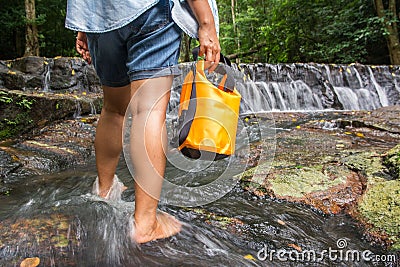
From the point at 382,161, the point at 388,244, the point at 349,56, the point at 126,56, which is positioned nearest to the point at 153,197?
the point at 126,56

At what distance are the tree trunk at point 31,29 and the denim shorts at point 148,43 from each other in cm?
895

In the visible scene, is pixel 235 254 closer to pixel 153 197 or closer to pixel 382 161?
pixel 153 197

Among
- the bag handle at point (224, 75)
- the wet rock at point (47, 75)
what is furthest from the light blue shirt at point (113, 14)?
the wet rock at point (47, 75)

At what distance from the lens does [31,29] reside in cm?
933

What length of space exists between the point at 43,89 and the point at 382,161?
7115 millimetres

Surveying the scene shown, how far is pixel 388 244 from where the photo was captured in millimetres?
1729

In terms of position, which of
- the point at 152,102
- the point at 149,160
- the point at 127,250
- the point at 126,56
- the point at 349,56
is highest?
the point at 349,56

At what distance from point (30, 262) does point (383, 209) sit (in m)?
1.94

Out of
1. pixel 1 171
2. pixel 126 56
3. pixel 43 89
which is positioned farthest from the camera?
pixel 43 89

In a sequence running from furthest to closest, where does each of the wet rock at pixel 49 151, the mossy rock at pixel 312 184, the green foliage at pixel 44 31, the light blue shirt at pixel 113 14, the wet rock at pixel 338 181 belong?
the green foliage at pixel 44 31
the wet rock at pixel 49 151
the mossy rock at pixel 312 184
the wet rock at pixel 338 181
the light blue shirt at pixel 113 14

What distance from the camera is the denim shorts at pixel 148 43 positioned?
149 cm

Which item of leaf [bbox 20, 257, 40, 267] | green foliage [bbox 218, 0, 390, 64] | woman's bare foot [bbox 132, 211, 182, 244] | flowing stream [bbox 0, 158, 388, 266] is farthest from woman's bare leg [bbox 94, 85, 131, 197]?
green foliage [bbox 218, 0, 390, 64]

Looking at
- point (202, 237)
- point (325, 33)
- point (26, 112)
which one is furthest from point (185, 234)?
point (325, 33)

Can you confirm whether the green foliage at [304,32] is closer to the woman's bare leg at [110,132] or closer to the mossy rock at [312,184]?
the woman's bare leg at [110,132]
